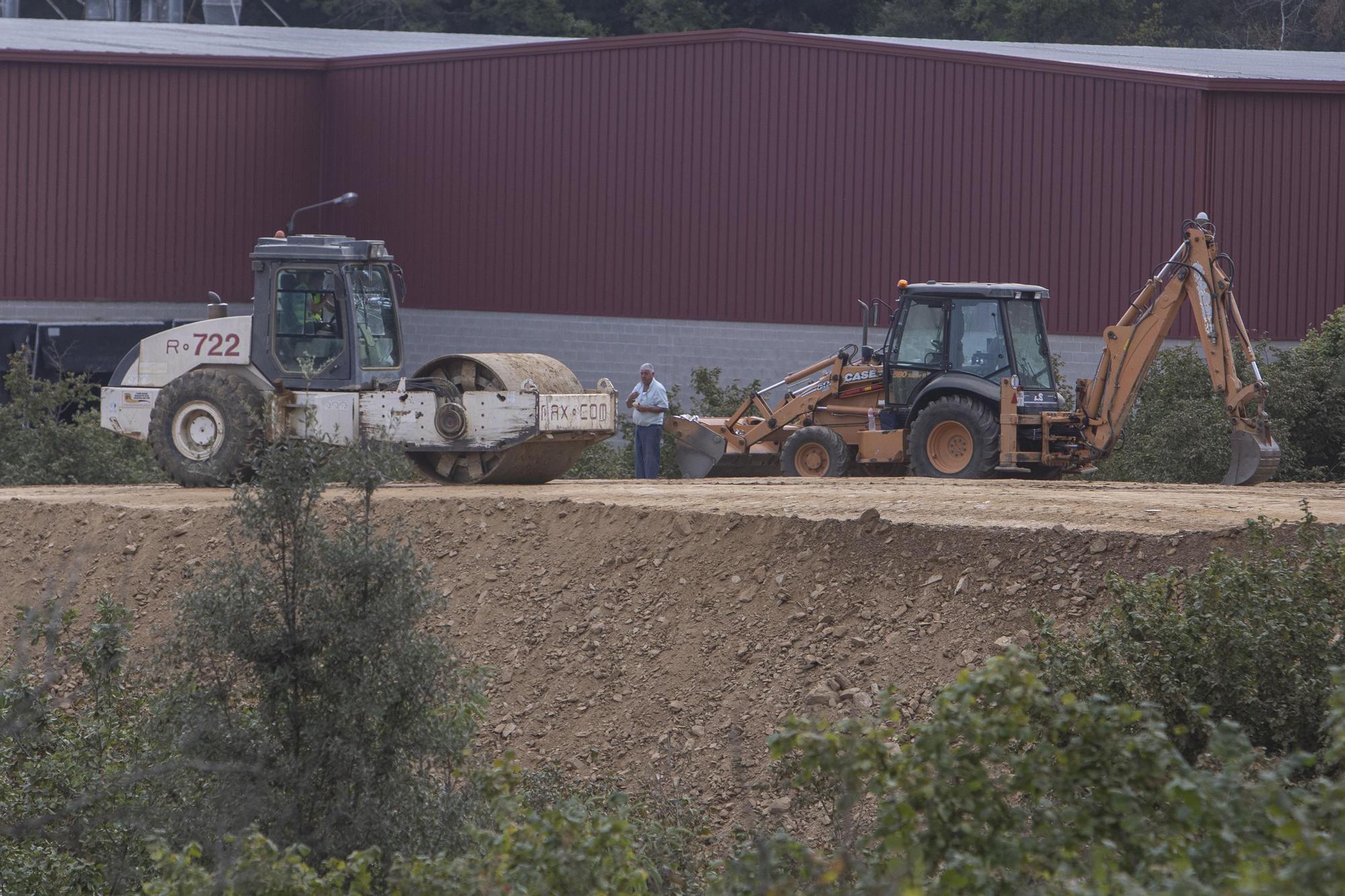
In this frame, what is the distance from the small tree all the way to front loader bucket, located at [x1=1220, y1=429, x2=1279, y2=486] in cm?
1068

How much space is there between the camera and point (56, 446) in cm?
2031

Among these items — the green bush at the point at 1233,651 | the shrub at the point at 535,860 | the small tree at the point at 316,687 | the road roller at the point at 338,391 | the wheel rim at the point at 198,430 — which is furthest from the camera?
the wheel rim at the point at 198,430

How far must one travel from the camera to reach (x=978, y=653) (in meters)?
10.9

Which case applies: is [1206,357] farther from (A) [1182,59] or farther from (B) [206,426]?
(A) [1182,59]

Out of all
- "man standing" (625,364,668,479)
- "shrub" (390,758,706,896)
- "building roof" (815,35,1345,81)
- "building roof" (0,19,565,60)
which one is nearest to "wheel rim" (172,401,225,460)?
"man standing" (625,364,668,479)

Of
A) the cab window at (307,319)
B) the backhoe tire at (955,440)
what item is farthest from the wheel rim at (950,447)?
the cab window at (307,319)

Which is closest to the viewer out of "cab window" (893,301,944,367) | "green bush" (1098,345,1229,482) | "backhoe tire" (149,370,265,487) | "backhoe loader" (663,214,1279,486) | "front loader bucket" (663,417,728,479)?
"backhoe tire" (149,370,265,487)

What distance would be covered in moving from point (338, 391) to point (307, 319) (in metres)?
0.84

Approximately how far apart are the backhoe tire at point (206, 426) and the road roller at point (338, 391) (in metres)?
0.01

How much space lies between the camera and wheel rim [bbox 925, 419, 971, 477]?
1739 cm

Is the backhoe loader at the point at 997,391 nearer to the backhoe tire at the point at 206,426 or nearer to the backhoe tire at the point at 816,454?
the backhoe tire at the point at 816,454

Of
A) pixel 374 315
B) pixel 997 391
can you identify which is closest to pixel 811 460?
pixel 997 391

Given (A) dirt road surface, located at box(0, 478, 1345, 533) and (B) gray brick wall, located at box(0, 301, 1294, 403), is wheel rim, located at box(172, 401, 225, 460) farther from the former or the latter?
(B) gray brick wall, located at box(0, 301, 1294, 403)

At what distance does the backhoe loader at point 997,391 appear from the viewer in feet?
54.3
